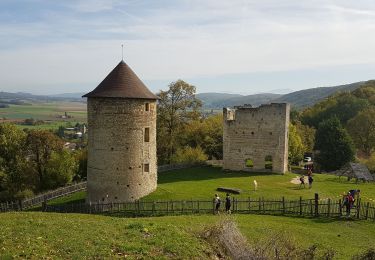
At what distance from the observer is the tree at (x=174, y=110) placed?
49062 millimetres

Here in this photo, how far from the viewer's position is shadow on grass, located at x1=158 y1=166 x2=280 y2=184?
37.3 meters

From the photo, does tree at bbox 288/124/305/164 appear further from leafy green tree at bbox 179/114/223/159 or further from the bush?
the bush

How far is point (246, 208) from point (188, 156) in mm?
22704

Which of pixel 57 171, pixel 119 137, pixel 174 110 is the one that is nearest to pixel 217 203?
pixel 119 137

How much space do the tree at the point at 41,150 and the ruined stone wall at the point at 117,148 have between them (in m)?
17.3

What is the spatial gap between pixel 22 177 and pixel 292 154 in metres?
32.6

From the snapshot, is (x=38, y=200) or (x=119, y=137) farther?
(x=38, y=200)

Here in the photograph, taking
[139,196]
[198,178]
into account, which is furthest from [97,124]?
[198,178]

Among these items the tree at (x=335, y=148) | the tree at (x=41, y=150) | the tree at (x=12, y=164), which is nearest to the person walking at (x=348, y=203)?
the tree at (x=335, y=148)

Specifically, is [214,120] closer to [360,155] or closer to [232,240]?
[360,155]

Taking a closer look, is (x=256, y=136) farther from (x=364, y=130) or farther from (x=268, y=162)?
(x=364, y=130)

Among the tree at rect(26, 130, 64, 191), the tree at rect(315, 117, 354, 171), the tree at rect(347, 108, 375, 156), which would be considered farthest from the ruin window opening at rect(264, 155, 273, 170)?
the tree at rect(347, 108, 375, 156)

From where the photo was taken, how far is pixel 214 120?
180 feet

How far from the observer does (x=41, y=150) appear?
45250 millimetres
